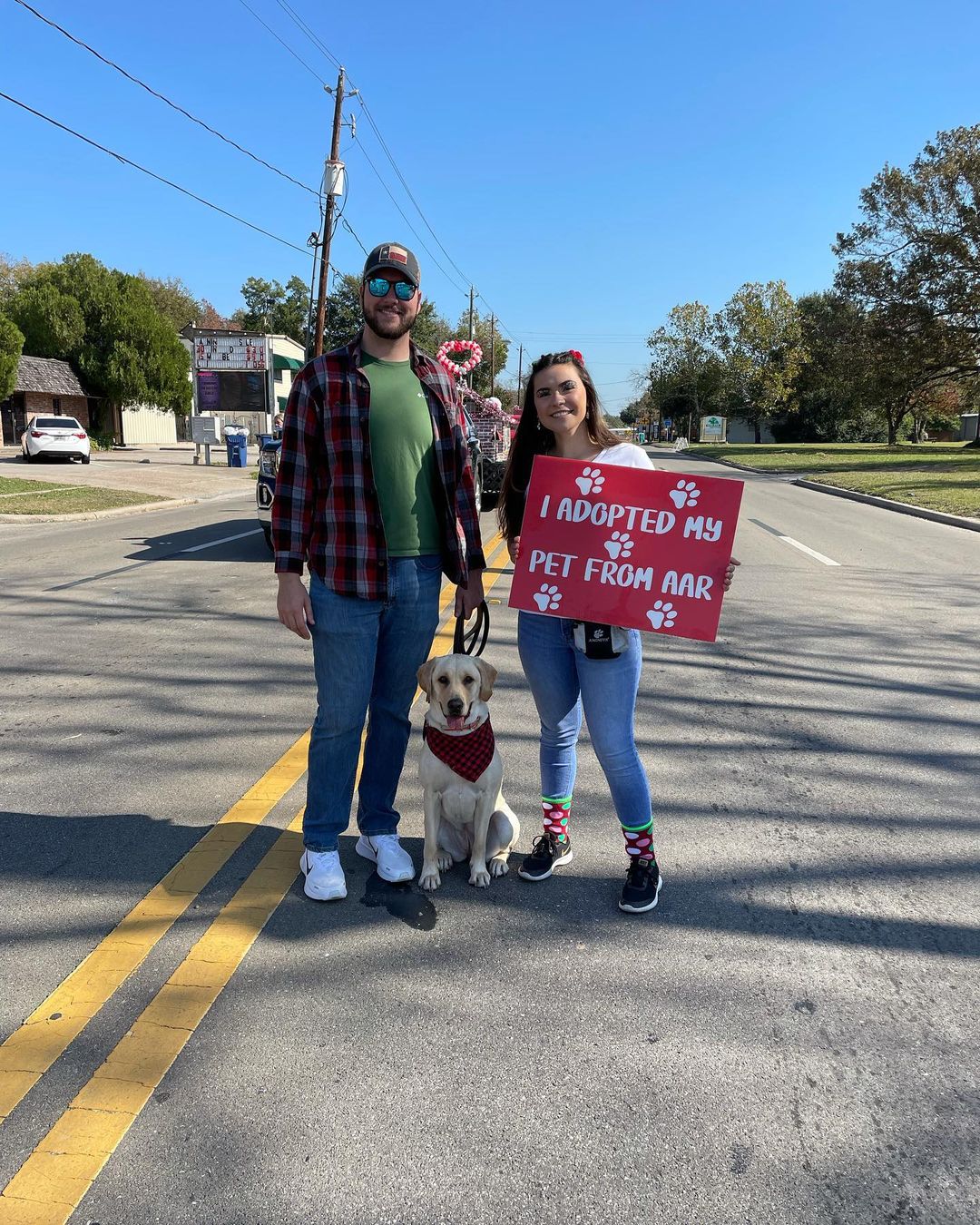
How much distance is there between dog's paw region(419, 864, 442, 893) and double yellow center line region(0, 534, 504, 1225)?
477 millimetres

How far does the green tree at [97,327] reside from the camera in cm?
4262

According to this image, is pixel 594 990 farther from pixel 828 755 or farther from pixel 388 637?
pixel 828 755

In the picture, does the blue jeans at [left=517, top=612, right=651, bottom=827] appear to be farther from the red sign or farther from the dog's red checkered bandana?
the dog's red checkered bandana

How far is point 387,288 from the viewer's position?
304cm

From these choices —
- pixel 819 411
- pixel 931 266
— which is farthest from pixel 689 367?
pixel 931 266

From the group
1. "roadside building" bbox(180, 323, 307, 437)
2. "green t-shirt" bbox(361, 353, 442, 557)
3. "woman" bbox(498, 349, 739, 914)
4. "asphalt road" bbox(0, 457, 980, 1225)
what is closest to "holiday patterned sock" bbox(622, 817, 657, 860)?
"woman" bbox(498, 349, 739, 914)

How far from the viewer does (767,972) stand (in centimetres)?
281

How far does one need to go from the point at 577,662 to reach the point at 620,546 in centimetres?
43

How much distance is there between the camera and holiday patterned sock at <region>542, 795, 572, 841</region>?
11.3 ft

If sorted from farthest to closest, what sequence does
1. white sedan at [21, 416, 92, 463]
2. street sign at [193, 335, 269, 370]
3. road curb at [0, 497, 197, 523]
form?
street sign at [193, 335, 269, 370]
white sedan at [21, 416, 92, 463]
road curb at [0, 497, 197, 523]

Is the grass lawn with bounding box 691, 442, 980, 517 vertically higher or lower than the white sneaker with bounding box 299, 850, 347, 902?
higher

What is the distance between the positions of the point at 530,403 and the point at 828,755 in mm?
2740

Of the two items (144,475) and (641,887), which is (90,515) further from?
(641,887)

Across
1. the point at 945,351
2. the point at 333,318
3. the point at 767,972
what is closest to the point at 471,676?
the point at 767,972
